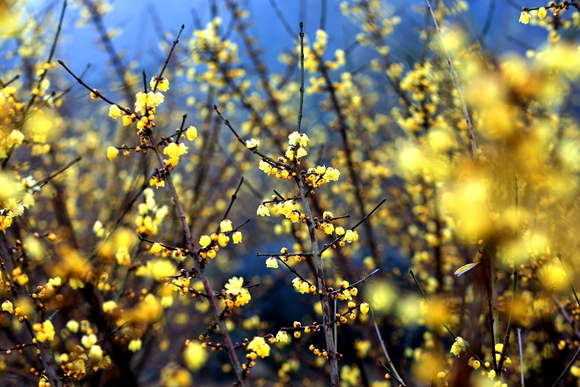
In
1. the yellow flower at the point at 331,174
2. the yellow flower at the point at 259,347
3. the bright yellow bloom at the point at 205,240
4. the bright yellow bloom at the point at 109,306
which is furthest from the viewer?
the bright yellow bloom at the point at 109,306

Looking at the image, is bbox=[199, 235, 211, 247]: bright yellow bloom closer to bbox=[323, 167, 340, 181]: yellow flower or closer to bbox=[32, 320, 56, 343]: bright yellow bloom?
bbox=[323, 167, 340, 181]: yellow flower

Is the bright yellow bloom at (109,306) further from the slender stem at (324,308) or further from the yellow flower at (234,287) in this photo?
the slender stem at (324,308)

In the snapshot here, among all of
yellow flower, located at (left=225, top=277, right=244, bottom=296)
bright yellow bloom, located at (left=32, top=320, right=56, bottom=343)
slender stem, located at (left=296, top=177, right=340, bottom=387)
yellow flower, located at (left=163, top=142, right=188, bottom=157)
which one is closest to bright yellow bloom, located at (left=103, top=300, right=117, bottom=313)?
bright yellow bloom, located at (left=32, top=320, right=56, bottom=343)

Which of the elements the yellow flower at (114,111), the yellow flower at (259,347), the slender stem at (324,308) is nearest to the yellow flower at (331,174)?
the slender stem at (324,308)

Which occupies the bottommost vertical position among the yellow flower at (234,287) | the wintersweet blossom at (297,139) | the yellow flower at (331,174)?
the yellow flower at (234,287)

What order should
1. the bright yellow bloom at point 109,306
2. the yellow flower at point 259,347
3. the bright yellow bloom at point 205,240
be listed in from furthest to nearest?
the bright yellow bloom at point 109,306
the bright yellow bloom at point 205,240
the yellow flower at point 259,347

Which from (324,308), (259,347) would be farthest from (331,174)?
(259,347)

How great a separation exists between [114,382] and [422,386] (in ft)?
16.0

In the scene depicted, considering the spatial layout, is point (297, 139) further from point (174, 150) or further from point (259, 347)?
point (259, 347)

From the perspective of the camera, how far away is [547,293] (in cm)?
292

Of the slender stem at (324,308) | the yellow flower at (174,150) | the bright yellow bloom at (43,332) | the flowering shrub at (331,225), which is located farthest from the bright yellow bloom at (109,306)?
the slender stem at (324,308)

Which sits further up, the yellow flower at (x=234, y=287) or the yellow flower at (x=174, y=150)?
the yellow flower at (x=174, y=150)

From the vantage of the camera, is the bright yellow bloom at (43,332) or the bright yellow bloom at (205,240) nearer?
the bright yellow bloom at (205,240)

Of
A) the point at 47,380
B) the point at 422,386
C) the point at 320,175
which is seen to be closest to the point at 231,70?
the point at 320,175
